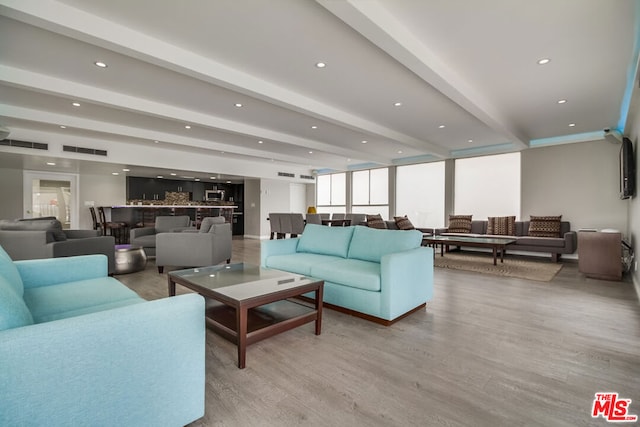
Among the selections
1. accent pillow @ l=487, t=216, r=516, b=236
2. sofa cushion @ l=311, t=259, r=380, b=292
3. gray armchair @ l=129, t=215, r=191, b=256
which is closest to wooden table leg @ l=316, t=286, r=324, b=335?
sofa cushion @ l=311, t=259, r=380, b=292

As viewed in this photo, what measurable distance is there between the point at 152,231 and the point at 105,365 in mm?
5837

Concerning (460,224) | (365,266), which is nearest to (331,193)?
(460,224)

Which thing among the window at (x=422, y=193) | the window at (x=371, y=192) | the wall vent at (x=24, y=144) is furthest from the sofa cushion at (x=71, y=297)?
the window at (x=371, y=192)

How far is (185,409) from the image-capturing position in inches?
51.3

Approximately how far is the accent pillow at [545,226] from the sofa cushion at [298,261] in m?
5.40

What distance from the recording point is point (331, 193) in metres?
12.1

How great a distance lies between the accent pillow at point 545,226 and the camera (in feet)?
20.5

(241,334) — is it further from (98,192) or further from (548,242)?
(98,192)

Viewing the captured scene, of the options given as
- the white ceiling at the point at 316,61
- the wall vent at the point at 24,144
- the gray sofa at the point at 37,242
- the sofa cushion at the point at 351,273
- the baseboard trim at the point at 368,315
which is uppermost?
the white ceiling at the point at 316,61

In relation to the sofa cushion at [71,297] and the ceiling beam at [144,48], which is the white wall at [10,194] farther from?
the sofa cushion at [71,297]

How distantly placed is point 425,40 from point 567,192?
5.81 meters

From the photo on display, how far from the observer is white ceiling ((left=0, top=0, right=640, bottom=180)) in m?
2.47

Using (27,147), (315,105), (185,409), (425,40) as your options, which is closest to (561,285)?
(425,40)

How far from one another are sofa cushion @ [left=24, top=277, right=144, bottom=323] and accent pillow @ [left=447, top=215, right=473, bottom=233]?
7.32m
